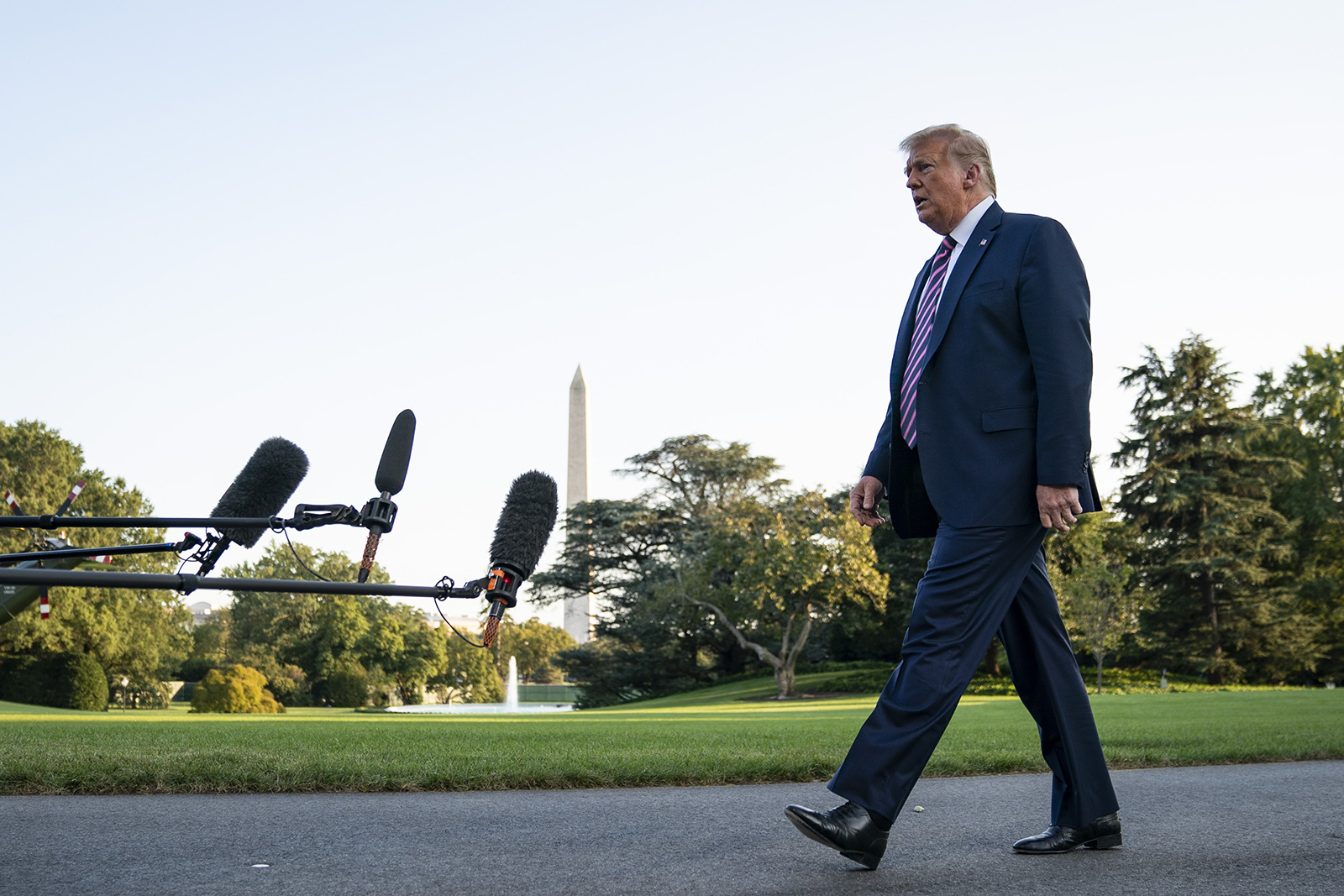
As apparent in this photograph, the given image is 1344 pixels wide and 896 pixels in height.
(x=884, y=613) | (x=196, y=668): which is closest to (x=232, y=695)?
(x=884, y=613)

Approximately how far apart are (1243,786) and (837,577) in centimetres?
2614

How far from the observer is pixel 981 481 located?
2.85 m

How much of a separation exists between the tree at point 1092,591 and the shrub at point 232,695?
20828 mm

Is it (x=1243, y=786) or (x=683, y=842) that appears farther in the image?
(x=1243, y=786)

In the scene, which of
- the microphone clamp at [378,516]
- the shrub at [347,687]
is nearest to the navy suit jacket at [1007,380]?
the microphone clamp at [378,516]

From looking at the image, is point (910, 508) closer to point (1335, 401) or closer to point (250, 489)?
point (250, 489)

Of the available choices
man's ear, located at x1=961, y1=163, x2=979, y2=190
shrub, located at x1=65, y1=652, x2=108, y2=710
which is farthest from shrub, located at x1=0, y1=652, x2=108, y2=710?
man's ear, located at x1=961, y1=163, x2=979, y2=190

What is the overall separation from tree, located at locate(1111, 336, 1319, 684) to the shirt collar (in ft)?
118

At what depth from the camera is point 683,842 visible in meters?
3.07

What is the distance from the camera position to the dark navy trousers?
105 inches

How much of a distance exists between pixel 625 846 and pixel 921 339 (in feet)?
5.60

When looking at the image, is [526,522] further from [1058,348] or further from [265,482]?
[1058,348]

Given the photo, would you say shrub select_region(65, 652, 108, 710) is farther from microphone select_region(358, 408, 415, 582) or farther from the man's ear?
the man's ear

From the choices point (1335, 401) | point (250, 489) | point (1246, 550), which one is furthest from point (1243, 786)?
point (1335, 401)
